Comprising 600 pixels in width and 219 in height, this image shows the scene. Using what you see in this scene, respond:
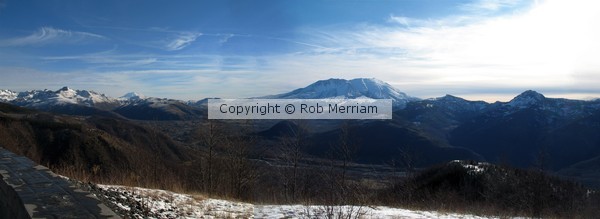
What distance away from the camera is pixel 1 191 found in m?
7.29

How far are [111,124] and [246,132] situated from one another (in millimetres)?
136938

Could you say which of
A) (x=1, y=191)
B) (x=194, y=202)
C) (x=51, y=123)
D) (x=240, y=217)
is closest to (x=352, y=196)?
(x=240, y=217)

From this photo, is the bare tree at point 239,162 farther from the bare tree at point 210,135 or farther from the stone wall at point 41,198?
the stone wall at point 41,198

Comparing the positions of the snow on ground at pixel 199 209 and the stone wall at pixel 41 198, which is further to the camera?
the snow on ground at pixel 199 209

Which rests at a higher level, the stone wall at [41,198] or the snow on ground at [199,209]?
the stone wall at [41,198]

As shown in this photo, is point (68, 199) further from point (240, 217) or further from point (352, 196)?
point (352, 196)

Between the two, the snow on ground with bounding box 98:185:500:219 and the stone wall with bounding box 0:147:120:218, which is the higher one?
the stone wall with bounding box 0:147:120:218

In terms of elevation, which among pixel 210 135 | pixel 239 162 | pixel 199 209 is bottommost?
pixel 239 162

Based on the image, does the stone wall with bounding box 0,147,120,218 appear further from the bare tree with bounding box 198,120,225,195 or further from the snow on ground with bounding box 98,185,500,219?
the bare tree with bounding box 198,120,225,195

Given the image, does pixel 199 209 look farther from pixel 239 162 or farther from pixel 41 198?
pixel 239 162

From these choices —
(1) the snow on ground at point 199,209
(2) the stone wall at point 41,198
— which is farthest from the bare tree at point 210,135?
(2) the stone wall at point 41,198

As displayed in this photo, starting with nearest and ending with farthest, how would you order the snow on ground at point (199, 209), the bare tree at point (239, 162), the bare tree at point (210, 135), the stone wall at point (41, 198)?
the stone wall at point (41, 198), the snow on ground at point (199, 209), the bare tree at point (210, 135), the bare tree at point (239, 162)

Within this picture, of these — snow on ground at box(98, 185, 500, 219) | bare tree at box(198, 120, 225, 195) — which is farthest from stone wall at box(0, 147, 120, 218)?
bare tree at box(198, 120, 225, 195)

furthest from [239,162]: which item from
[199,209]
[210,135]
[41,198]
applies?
[41,198]
